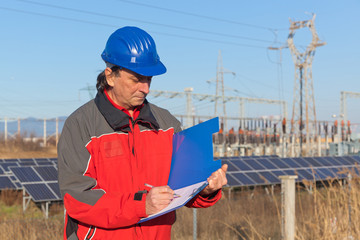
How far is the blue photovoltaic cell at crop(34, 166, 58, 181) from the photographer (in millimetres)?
9708

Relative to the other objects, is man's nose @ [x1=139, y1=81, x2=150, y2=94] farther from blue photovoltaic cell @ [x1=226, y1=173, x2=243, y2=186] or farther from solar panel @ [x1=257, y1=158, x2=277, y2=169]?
solar panel @ [x1=257, y1=158, x2=277, y2=169]

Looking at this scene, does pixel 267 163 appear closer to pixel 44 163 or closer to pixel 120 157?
pixel 44 163

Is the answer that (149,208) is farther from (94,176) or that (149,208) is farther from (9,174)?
(9,174)

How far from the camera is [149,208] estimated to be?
5.86ft

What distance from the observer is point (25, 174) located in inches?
376

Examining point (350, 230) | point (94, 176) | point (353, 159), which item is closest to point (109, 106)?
point (94, 176)

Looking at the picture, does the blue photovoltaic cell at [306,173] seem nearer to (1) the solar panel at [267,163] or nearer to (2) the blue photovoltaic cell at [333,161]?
(1) the solar panel at [267,163]

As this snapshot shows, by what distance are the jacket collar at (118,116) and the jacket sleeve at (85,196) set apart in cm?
14

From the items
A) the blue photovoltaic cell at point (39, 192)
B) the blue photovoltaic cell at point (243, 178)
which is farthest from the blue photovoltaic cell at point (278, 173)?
the blue photovoltaic cell at point (39, 192)

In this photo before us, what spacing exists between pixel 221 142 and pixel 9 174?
14810 millimetres

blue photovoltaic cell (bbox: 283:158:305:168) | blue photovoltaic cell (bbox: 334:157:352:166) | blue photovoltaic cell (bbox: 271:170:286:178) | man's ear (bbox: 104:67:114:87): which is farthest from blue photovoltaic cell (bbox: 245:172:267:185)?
man's ear (bbox: 104:67:114:87)

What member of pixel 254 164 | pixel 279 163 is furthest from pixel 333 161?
pixel 254 164

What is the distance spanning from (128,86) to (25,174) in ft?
27.0

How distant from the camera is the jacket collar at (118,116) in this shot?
1958 mm
